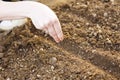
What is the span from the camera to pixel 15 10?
1.85 meters

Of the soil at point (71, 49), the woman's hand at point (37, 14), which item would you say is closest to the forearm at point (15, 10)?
the woman's hand at point (37, 14)

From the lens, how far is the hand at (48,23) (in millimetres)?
1678

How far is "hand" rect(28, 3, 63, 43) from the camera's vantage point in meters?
1.68

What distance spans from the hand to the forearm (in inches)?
2.7

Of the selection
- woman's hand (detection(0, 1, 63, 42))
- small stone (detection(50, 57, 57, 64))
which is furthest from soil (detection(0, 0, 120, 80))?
woman's hand (detection(0, 1, 63, 42))

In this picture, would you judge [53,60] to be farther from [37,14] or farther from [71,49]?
[37,14]

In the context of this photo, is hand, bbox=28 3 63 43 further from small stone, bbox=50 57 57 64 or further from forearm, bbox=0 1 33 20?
small stone, bbox=50 57 57 64

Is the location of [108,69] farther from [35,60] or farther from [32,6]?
[32,6]

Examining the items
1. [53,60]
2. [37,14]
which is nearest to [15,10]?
[37,14]

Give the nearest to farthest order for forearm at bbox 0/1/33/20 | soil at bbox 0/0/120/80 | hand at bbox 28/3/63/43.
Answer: hand at bbox 28/3/63/43, forearm at bbox 0/1/33/20, soil at bbox 0/0/120/80

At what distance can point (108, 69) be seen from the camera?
2.07 meters

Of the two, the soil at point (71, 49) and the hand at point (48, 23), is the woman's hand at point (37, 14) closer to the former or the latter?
the hand at point (48, 23)

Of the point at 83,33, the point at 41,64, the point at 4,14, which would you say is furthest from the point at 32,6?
the point at 83,33

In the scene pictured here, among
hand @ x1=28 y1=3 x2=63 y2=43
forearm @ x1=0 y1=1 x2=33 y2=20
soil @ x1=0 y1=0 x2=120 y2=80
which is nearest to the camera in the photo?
hand @ x1=28 y1=3 x2=63 y2=43
